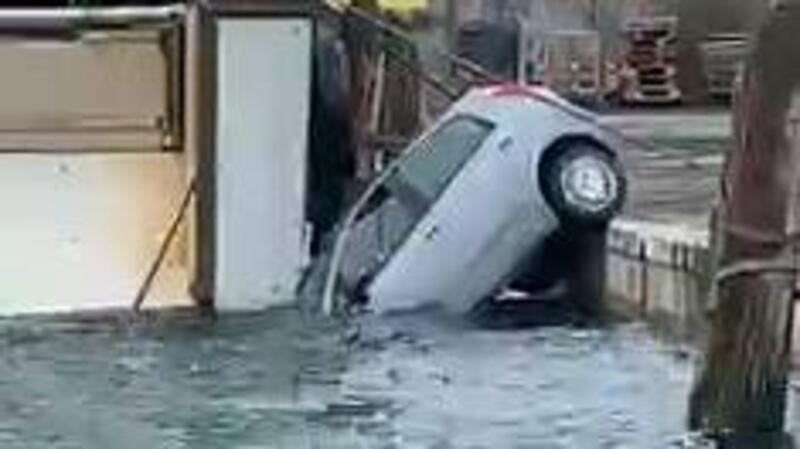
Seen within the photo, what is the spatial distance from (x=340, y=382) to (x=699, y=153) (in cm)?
1285

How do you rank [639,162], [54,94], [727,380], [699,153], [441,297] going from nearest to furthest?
[727,380], [441,297], [54,94], [639,162], [699,153]

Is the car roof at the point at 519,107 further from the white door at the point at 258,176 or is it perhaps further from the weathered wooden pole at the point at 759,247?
the weathered wooden pole at the point at 759,247

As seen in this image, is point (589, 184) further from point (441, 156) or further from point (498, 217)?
point (441, 156)

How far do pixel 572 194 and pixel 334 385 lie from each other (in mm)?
2660

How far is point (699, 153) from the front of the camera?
968 inches

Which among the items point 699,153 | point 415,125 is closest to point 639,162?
point 699,153

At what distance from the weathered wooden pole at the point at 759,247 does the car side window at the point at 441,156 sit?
210 inches

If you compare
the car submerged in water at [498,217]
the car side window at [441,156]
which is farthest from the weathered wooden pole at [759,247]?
the car side window at [441,156]

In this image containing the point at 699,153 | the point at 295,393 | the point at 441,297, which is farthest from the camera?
the point at 699,153

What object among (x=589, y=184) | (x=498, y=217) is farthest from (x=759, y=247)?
(x=498, y=217)

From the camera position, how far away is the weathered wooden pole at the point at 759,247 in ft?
28.9

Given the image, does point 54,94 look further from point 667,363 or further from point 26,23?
point 667,363

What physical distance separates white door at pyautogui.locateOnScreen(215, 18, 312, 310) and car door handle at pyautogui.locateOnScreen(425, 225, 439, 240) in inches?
39.2

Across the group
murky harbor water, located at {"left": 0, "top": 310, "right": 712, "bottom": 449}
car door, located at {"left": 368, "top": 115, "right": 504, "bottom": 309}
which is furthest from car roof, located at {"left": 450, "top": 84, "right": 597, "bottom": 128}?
murky harbor water, located at {"left": 0, "top": 310, "right": 712, "bottom": 449}
